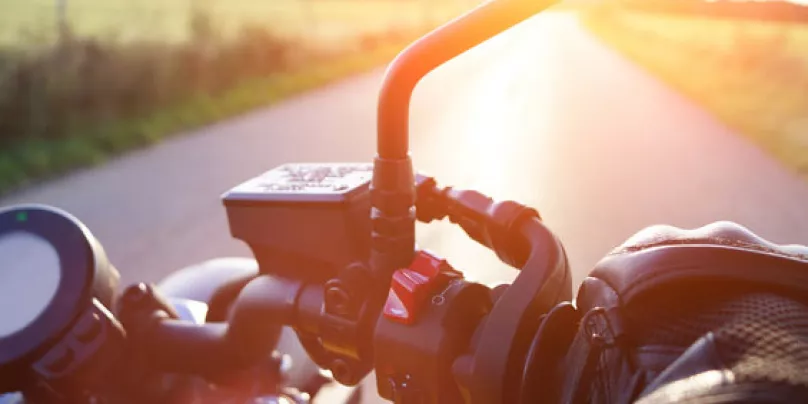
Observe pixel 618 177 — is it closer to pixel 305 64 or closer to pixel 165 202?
pixel 165 202

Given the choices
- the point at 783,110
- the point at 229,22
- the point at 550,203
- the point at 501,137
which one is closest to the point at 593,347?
the point at 550,203

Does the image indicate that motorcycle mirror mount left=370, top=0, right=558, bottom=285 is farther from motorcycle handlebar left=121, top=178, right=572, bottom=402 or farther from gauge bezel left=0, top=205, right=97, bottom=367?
gauge bezel left=0, top=205, right=97, bottom=367

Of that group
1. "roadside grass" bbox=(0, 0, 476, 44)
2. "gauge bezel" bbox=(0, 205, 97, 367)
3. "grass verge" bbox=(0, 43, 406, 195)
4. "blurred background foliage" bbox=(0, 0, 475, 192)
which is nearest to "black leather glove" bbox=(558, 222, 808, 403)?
"gauge bezel" bbox=(0, 205, 97, 367)

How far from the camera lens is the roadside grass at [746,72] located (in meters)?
9.65

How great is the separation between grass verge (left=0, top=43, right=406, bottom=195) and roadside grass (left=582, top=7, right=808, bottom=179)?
204 inches

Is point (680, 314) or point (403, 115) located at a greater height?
point (403, 115)

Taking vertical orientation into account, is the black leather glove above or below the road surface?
above

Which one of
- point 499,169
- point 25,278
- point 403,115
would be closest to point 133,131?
point 499,169

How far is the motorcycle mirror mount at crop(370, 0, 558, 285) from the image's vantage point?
100 centimetres

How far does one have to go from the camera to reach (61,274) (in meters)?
1.28

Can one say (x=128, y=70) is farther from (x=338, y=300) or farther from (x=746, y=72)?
(x=746, y=72)

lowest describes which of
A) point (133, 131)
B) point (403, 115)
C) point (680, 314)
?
point (133, 131)

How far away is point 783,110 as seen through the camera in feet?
38.2

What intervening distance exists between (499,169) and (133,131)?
4743 millimetres
